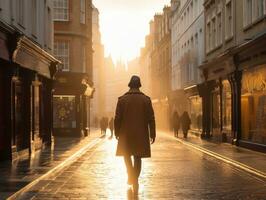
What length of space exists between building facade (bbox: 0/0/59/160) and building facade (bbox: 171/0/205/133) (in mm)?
11899

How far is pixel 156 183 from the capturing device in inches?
489

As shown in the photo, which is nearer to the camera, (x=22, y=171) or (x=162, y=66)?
(x=22, y=171)

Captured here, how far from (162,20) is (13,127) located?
2144 inches

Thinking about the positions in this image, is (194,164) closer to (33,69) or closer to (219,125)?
(33,69)

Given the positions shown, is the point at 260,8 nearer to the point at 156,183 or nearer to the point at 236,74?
the point at 236,74

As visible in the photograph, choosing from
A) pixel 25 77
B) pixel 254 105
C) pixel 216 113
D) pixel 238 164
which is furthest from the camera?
pixel 216 113

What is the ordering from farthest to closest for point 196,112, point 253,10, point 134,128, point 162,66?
point 162,66
point 196,112
point 253,10
point 134,128

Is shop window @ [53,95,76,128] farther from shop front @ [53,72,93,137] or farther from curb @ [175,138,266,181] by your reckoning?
curb @ [175,138,266,181]

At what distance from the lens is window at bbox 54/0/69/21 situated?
43.2 meters

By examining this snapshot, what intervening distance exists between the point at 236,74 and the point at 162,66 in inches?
1793

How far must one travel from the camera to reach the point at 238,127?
85.6 ft

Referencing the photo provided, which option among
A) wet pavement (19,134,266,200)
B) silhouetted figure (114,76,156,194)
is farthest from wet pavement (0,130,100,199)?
silhouetted figure (114,76,156,194)

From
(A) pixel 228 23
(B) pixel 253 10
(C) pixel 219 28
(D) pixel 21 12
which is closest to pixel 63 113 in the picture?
(C) pixel 219 28

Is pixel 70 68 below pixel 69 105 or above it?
above
